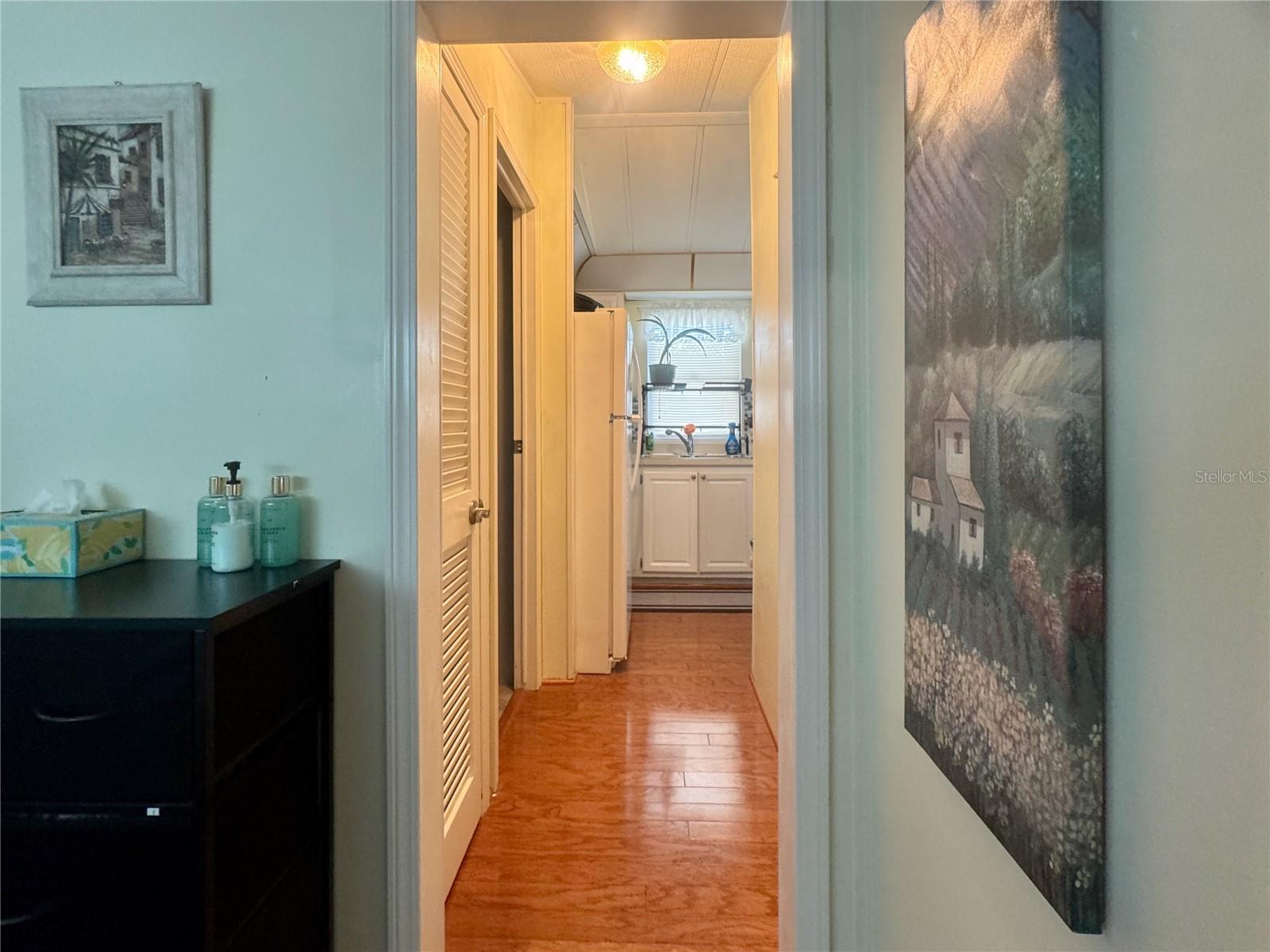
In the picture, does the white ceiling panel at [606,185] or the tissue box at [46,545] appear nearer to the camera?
the tissue box at [46,545]

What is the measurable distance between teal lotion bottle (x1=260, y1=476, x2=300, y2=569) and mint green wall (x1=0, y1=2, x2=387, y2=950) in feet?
0.17

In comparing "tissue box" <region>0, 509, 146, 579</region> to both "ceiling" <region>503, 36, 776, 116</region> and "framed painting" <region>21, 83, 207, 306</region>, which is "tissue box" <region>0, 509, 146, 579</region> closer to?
"framed painting" <region>21, 83, 207, 306</region>

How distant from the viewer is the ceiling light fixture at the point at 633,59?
2.25 m

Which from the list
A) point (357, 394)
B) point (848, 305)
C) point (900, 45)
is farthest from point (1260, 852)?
point (357, 394)

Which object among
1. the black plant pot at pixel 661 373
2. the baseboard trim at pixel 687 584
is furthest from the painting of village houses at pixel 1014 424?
the black plant pot at pixel 661 373

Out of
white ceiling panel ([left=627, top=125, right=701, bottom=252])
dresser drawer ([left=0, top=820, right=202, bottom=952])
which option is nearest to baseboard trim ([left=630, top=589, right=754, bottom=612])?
white ceiling panel ([left=627, top=125, right=701, bottom=252])

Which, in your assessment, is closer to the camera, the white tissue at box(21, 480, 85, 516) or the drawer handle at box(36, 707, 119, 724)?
the drawer handle at box(36, 707, 119, 724)

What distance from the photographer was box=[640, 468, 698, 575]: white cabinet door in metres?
4.68

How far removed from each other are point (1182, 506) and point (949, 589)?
0.35 meters

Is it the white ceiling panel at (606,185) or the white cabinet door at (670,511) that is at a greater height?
the white ceiling panel at (606,185)

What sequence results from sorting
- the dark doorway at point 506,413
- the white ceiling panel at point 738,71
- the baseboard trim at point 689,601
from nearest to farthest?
the white ceiling panel at point 738,71 → the dark doorway at point 506,413 → the baseboard trim at point 689,601

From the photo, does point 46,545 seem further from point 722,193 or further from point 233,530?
point 722,193

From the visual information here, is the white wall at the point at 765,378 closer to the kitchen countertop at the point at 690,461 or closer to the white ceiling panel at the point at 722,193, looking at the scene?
the white ceiling panel at the point at 722,193

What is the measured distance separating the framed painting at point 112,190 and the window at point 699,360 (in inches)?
160
